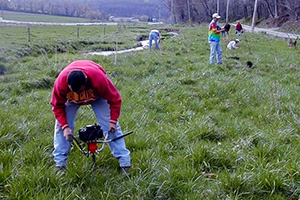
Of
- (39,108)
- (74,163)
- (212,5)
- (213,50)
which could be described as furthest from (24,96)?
(212,5)

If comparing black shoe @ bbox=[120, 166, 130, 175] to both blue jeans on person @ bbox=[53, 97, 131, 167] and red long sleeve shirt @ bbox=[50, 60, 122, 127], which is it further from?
red long sleeve shirt @ bbox=[50, 60, 122, 127]

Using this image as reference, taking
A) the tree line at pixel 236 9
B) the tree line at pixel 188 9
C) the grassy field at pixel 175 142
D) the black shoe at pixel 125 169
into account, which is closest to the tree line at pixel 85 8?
the tree line at pixel 188 9

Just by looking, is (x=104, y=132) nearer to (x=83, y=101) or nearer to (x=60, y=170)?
(x=83, y=101)

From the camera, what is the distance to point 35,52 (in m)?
14.3

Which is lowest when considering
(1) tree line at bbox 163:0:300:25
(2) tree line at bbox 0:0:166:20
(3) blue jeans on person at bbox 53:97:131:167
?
(3) blue jeans on person at bbox 53:97:131:167

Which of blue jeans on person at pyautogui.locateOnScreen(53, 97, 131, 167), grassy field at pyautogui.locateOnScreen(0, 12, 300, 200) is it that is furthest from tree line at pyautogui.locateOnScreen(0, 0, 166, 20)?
blue jeans on person at pyautogui.locateOnScreen(53, 97, 131, 167)

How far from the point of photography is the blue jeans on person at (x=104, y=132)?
322 cm

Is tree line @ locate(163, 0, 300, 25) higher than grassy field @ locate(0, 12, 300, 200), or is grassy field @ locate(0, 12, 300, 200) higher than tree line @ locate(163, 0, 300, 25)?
tree line @ locate(163, 0, 300, 25)

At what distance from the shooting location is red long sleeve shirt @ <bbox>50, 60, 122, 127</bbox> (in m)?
2.92

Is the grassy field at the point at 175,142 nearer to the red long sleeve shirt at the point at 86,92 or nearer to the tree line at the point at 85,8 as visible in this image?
the red long sleeve shirt at the point at 86,92

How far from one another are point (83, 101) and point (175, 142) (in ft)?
5.24

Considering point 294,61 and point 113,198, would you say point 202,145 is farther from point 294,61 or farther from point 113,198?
point 294,61

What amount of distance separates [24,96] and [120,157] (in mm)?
4059

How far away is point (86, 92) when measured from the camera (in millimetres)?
2957
